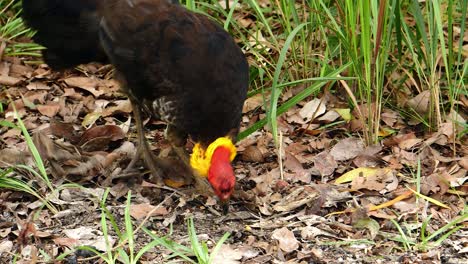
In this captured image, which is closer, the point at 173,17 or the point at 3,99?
the point at 173,17

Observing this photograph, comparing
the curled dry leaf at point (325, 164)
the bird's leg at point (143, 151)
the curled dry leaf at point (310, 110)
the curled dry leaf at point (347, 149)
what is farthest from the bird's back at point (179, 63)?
the curled dry leaf at point (310, 110)

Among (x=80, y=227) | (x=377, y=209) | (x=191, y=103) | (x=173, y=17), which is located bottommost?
(x=377, y=209)

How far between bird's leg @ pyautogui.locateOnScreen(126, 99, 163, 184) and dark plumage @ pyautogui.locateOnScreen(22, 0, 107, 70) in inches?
14.9

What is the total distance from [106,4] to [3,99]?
1.37 meters

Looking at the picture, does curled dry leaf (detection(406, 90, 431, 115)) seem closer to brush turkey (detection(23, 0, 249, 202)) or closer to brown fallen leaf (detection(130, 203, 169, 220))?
brush turkey (detection(23, 0, 249, 202))

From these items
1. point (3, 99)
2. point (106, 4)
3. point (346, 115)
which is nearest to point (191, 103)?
point (106, 4)

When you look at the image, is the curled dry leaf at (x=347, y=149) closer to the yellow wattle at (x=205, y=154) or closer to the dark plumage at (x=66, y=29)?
the yellow wattle at (x=205, y=154)

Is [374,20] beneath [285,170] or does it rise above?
above

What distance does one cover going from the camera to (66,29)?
200 inches

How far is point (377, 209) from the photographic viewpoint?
448cm

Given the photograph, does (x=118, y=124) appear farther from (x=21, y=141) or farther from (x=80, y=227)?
(x=80, y=227)

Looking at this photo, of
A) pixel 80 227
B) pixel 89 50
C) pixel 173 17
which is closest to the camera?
pixel 80 227

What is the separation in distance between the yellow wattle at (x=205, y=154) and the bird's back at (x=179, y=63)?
1.8 inches

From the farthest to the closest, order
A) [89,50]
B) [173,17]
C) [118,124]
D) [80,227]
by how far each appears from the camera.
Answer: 1. [118,124]
2. [89,50]
3. [173,17]
4. [80,227]
